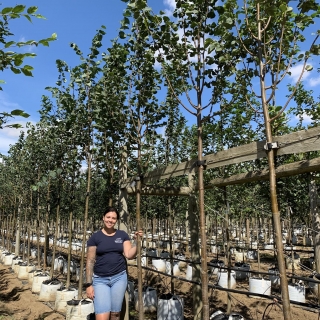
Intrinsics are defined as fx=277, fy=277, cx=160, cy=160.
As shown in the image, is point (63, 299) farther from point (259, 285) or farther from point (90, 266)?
point (259, 285)

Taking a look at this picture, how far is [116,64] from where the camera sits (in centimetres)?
422

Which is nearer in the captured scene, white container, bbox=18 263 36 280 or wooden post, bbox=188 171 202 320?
wooden post, bbox=188 171 202 320

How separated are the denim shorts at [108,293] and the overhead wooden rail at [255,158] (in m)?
1.67

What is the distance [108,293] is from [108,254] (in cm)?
43

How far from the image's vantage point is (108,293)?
3.21 meters

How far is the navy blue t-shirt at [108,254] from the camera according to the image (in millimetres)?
3240

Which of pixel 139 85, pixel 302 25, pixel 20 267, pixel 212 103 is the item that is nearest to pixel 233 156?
pixel 212 103

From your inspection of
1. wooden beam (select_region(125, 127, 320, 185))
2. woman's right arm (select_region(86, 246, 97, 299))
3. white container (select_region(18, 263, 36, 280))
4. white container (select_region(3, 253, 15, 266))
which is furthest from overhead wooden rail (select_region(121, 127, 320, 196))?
white container (select_region(3, 253, 15, 266))

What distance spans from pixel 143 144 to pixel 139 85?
2.91ft

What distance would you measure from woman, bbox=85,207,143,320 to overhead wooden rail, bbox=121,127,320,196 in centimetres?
127

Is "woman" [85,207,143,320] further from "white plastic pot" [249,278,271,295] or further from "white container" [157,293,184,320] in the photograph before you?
"white plastic pot" [249,278,271,295]

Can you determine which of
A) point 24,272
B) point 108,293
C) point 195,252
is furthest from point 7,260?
point 108,293

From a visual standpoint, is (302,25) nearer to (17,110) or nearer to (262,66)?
(262,66)

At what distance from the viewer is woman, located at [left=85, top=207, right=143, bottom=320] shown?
317cm
